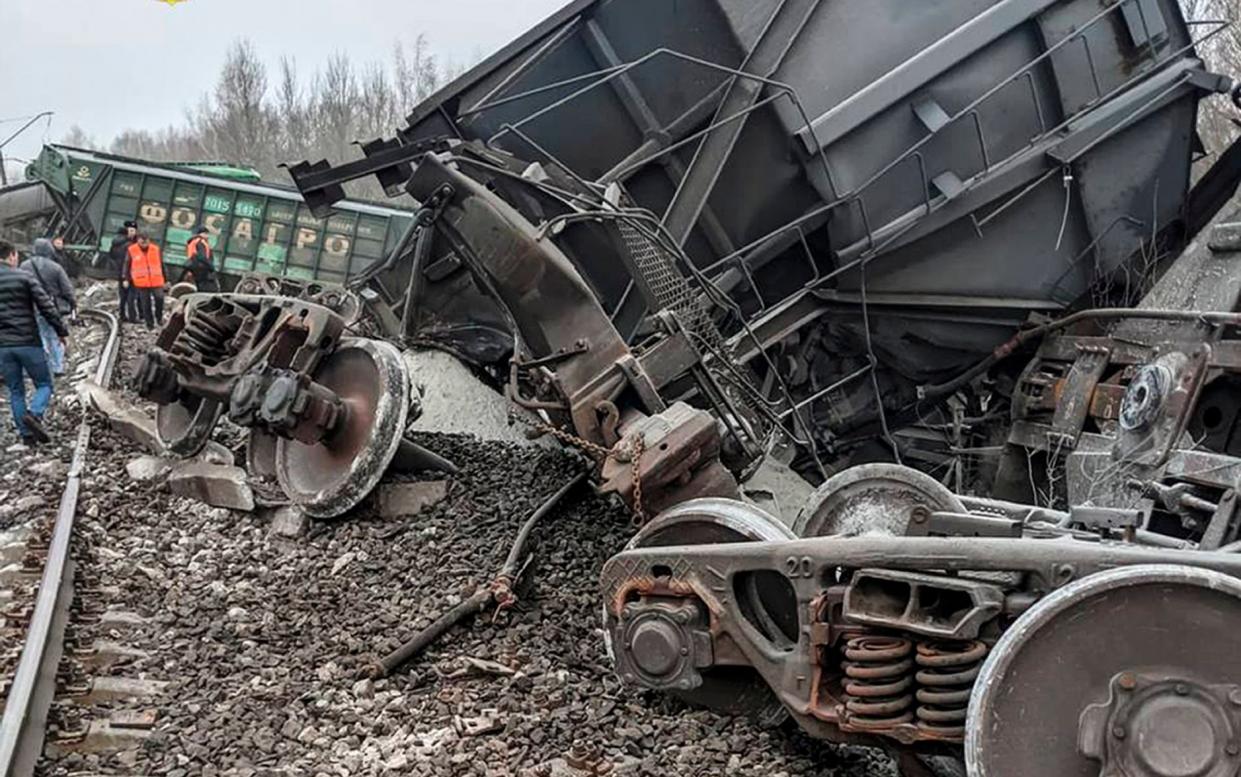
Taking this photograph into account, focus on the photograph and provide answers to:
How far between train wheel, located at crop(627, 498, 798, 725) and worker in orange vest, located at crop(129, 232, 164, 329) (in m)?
11.1

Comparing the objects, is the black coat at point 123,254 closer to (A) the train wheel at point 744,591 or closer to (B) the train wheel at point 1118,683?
(A) the train wheel at point 744,591

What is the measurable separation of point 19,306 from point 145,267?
567cm

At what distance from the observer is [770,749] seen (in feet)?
10.5

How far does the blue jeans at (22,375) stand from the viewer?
25.0 feet

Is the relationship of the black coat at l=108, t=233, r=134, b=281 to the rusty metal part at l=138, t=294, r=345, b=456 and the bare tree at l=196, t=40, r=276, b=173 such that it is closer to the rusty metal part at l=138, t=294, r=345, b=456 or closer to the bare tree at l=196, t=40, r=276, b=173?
the rusty metal part at l=138, t=294, r=345, b=456

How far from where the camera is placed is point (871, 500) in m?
4.23

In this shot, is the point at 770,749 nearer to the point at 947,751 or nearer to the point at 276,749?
the point at 947,751

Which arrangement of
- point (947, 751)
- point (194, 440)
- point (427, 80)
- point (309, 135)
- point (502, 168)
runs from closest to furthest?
point (947, 751) → point (502, 168) → point (194, 440) → point (309, 135) → point (427, 80)

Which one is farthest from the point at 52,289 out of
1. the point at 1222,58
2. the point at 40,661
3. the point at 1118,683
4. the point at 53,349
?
the point at 1222,58

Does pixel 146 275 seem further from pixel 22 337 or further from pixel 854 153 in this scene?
pixel 854 153

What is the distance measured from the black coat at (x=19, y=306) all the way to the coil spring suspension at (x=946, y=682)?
735cm

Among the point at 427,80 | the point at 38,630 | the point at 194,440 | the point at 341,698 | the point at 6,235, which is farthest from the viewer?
the point at 427,80

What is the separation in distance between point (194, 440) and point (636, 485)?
3.26 meters

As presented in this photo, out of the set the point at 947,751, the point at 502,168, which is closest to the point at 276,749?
the point at 947,751
